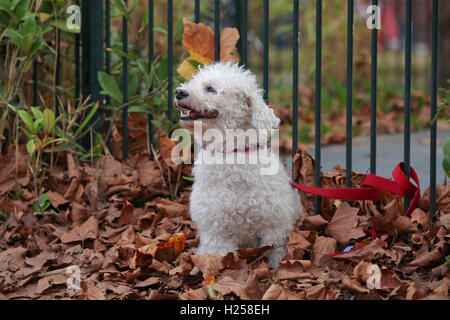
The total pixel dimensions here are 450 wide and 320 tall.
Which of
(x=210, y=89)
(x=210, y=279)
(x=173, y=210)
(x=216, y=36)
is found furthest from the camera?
(x=173, y=210)

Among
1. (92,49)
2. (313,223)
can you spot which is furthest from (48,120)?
(313,223)

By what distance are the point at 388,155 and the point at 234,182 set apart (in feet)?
7.16

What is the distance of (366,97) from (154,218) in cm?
401

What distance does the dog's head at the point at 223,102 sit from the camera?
2408 millimetres

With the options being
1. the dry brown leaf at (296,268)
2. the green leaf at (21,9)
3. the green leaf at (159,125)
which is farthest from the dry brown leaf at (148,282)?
the green leaf at (21,9)

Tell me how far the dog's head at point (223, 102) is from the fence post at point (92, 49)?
3.99ft

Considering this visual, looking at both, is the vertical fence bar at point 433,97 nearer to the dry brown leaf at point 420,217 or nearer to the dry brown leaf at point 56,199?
the dry brown leaf at point 420,217

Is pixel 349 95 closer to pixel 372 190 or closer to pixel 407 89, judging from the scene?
pixel 407 89

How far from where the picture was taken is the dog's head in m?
2.41

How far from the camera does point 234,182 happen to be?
252cm

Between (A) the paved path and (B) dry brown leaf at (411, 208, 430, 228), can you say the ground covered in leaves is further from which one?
(A) the paved path

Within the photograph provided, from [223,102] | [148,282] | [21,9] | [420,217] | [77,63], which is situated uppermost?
[21,9]

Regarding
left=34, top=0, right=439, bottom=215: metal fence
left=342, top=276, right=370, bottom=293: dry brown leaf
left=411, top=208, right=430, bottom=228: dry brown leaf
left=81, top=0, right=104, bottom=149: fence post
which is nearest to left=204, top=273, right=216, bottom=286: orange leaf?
left=342, top=276, right=370, bottom=293: dry brown leaf

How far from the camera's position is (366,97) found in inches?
258
